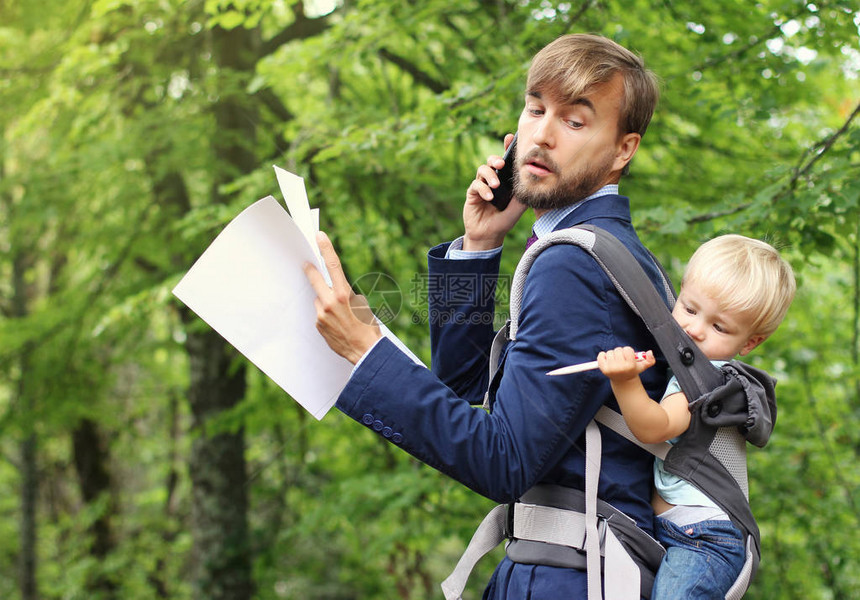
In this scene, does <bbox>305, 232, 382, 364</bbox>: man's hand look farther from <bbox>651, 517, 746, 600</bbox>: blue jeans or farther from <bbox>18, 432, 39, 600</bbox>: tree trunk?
<bbox>18, 432, 39, 600</bbox>: tree trunk

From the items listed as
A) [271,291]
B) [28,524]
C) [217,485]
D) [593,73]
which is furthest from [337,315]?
[28,524]

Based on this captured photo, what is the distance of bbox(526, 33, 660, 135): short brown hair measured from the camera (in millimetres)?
1513

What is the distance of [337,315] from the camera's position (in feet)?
4.27

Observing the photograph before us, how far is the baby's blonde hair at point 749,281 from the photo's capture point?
4.84 ft

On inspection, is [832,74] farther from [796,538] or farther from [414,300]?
[414,300]

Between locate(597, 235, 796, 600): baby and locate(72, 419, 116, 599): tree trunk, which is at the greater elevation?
locate(597, 235, 796, 600): baby

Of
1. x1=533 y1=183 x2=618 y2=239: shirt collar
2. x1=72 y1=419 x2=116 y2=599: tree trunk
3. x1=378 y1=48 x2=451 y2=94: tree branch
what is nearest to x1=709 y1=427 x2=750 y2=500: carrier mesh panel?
x1=533 y1=183 x2=618 y2=239: shirt collar

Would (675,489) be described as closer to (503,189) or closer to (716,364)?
(716,364)

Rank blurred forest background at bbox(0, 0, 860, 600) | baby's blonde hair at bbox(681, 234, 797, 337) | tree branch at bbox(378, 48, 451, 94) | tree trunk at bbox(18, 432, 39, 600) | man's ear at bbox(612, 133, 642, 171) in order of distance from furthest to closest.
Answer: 1. tree trunk at bbox(18, 432, 39, 600)
2. tree branch at bbox(378, 48, 451, 94)
3. blurred forest background at bbox(0, 0, 860, 600)
4. man's ear at bbox(612, 133, 642, 171)
5. baby's blonde hair at bbox(681, 234, 797, 337)

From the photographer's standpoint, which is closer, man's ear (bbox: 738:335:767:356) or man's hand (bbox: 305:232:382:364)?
man's hand (bbox: 305:232:382:364)

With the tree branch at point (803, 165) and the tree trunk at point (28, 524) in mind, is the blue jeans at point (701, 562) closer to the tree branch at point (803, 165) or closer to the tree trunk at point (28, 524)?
the tree branch at point (803, 165)

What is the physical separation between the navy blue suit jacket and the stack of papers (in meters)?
0.10

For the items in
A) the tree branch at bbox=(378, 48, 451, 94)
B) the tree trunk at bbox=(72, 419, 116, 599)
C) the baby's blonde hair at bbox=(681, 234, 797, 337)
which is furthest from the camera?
the tree trunk at bbox=(72, 419, 116, 599)

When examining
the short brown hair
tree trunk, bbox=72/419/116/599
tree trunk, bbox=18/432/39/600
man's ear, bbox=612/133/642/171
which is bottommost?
tree trunk, bbox=72/419/116/599
